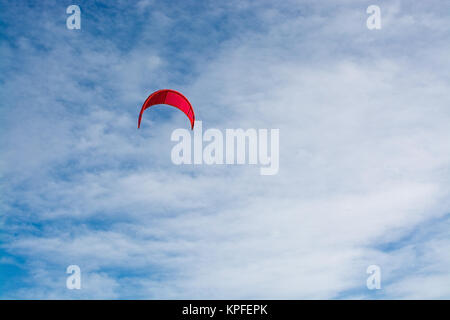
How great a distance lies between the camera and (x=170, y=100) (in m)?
26.4

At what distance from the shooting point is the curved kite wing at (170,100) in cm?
2572

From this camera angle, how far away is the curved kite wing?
25.7 m
